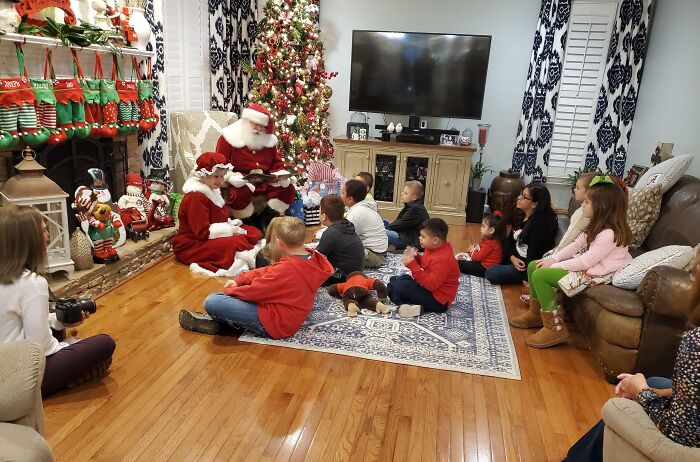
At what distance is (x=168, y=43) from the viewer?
4.80 meters

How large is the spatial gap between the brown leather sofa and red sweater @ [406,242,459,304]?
0.80 meters

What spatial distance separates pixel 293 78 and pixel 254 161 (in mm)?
1601

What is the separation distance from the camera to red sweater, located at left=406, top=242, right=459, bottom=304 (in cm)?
322

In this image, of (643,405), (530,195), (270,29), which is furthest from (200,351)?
(270,29)

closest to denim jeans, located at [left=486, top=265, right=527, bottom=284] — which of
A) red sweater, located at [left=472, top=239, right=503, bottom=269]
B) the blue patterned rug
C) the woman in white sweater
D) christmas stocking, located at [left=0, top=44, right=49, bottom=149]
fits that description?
red sweater, located at [left=472, top=239, right=503, bottom=269]

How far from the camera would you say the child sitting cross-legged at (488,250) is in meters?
4.08

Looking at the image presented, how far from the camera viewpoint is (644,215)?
11.7 feet

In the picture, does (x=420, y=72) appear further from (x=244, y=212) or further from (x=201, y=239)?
(x=201, y=239)

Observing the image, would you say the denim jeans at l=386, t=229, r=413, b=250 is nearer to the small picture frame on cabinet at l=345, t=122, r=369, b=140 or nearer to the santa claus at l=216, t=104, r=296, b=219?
the santa claus at l=216, t=104, r=296, b=219

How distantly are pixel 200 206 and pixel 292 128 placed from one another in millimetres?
2327

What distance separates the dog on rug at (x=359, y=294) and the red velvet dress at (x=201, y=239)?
3.05ft

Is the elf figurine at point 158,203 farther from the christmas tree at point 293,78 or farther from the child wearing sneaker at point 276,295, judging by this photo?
the christmas tree at point 293,78

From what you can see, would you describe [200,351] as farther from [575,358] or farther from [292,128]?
[292,128]

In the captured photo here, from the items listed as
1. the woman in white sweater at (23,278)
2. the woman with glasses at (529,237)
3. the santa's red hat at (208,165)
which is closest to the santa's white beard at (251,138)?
the santa's red hat at (208,165)
